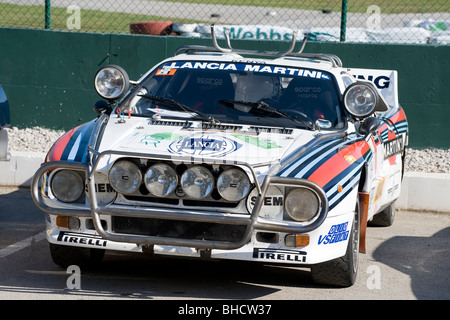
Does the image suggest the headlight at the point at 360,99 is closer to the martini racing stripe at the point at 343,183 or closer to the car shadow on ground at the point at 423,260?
the martini racing stripe at the point at 343,183

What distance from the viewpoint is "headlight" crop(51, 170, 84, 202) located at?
5.54 m

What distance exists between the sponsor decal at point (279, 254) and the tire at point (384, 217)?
2891 mm

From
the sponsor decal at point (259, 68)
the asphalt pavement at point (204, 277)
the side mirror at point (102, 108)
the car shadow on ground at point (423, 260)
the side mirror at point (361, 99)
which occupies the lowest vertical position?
the car shadow on ground at point (423, 260)

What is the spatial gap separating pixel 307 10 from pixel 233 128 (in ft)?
34.7

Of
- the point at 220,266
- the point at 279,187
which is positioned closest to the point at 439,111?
the point at 220,266

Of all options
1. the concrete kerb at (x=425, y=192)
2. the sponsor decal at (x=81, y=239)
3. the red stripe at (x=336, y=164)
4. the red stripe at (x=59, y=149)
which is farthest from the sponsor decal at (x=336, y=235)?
the concrete kerb at (x=425, y=192)

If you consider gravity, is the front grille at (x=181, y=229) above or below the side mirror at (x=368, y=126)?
below

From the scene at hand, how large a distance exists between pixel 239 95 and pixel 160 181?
1479 mm

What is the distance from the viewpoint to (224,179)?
5.24 m

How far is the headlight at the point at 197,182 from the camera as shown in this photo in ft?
A: 17.3

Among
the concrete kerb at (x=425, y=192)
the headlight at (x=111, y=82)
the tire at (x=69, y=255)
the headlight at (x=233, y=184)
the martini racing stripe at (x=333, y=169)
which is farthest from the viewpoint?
the concrete kerb at (x=425, y=192)

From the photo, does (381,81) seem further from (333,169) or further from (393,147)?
(333,169)

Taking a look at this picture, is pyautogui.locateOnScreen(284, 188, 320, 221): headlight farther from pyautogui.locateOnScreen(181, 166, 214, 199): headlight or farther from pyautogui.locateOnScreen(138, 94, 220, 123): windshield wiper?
pyautogui.locateOnScreen(138, 94, 220, 123): windshield wiper

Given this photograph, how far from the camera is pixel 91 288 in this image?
18.2 feet
